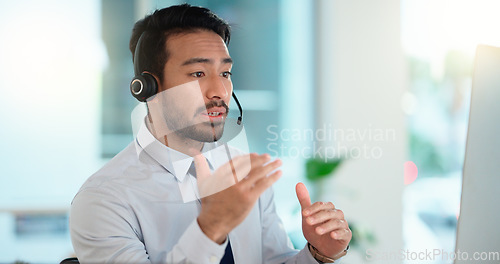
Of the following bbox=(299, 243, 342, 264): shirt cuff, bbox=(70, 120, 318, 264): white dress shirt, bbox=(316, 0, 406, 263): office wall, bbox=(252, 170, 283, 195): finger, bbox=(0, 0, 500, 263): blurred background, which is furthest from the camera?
bbox=(316, 0, 406, 263): office wall

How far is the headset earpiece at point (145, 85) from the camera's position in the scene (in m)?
0.90

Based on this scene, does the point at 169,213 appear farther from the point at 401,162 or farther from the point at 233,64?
the point at 401,162

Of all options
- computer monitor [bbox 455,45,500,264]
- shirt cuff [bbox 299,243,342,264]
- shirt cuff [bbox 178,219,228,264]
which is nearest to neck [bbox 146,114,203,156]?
shirt cuff [bbox 178,219,228,264]

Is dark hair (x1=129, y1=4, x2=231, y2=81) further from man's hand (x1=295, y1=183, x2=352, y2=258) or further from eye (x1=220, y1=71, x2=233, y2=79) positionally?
man's hand (x1=295, y1=183, x2=352, y2=258)

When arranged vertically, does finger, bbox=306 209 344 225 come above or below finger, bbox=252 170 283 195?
below

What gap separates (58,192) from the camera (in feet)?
5.33

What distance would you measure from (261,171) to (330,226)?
10.5 inches

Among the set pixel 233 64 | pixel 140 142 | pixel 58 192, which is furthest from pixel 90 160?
pixel 233 64

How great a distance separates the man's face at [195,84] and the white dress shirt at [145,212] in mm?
55

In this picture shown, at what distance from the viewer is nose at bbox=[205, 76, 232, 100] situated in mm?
891

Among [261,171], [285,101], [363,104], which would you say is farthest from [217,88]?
[363,104]

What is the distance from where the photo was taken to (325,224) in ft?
2.92

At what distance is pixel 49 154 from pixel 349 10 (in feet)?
4.58

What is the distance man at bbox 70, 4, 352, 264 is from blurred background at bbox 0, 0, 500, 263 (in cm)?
15
